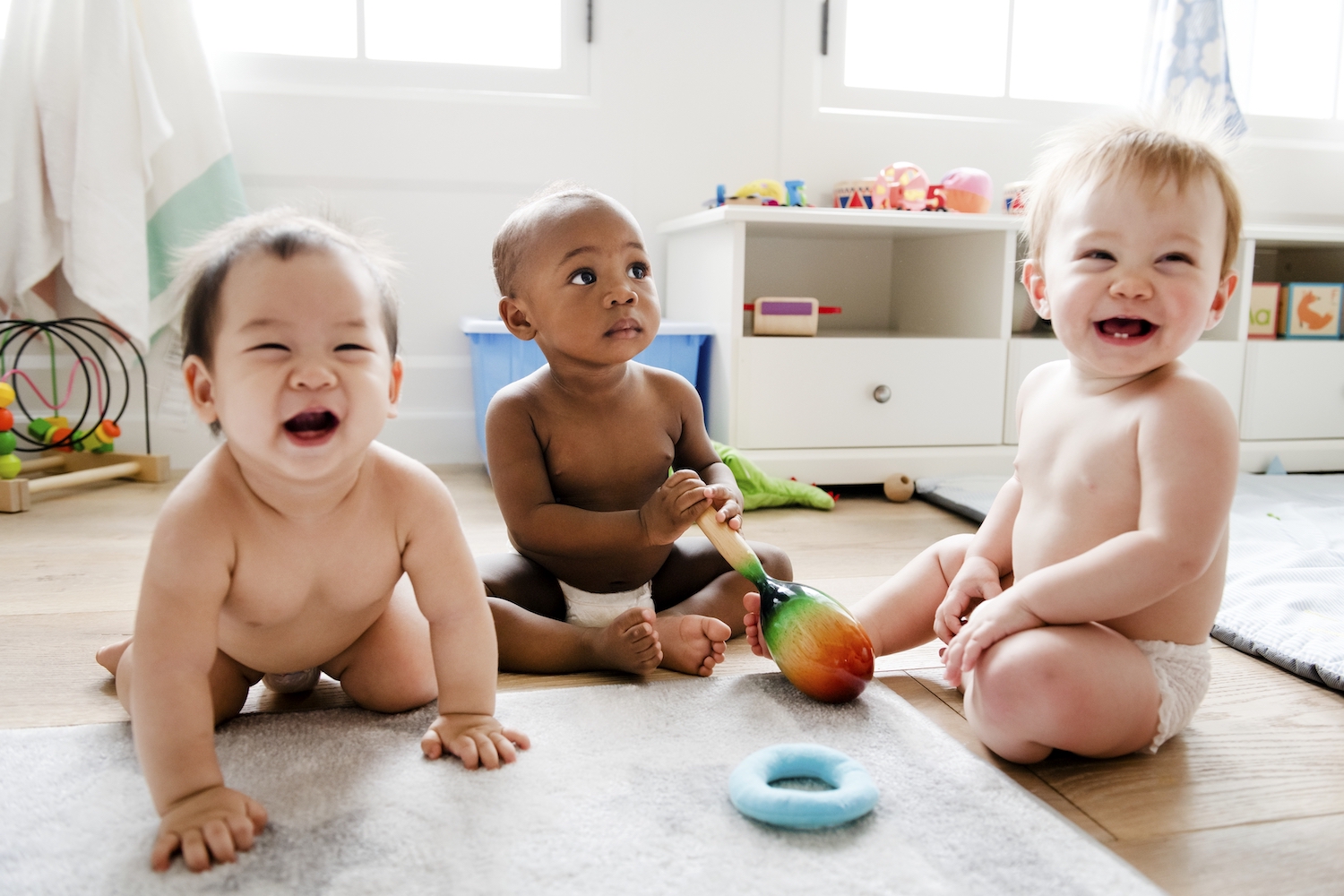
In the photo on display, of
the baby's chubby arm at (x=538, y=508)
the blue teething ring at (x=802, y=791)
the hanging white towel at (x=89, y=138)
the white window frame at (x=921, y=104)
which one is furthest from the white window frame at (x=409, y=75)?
the blue teething ring at (x=802, y=791)

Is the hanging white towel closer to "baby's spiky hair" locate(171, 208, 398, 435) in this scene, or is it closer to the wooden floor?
the wooden floor

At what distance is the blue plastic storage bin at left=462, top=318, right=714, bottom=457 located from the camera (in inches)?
64.8

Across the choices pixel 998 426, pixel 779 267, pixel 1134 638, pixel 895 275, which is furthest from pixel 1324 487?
pixel 1134 638

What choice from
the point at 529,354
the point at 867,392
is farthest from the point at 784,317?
the point at 529,354

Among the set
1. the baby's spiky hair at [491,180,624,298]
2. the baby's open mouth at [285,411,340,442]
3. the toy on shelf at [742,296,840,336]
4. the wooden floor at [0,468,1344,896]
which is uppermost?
the baby's spiky hair at [491,180,624,298]

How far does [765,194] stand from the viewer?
177 centimetres

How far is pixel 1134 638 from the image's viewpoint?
75 centimetres

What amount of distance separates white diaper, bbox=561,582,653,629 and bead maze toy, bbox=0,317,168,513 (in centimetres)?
109

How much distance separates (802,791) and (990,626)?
0.64ft

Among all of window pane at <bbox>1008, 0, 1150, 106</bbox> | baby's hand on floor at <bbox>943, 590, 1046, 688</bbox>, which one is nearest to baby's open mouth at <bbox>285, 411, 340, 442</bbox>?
baby's hand on floor at <bbox>943, 590, 1046, 688</bbox>

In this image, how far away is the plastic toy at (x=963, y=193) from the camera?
1872 mm

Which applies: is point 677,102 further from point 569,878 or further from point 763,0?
point 569,878

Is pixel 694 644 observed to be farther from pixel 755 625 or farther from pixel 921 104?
pixel 921 104

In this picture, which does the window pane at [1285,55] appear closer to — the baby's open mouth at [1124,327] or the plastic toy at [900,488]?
the plastic toy at [900,488]
